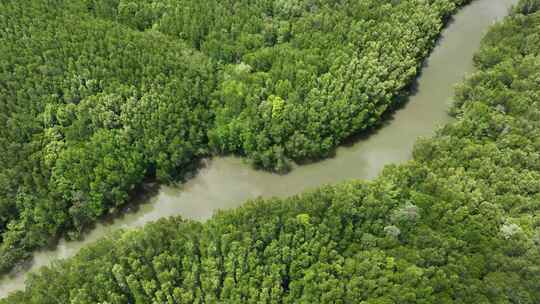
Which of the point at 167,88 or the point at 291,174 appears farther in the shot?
the point at 291,174

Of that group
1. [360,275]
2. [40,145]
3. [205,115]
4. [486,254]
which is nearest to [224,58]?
[205,115]

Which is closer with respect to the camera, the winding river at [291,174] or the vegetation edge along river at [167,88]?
the vegetation edge along river at [167,88]

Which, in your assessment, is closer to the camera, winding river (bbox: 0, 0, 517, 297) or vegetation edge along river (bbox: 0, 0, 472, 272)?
vegetation edge along river (bbox: 0, 0, 472, 272)

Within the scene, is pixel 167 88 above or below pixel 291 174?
above
